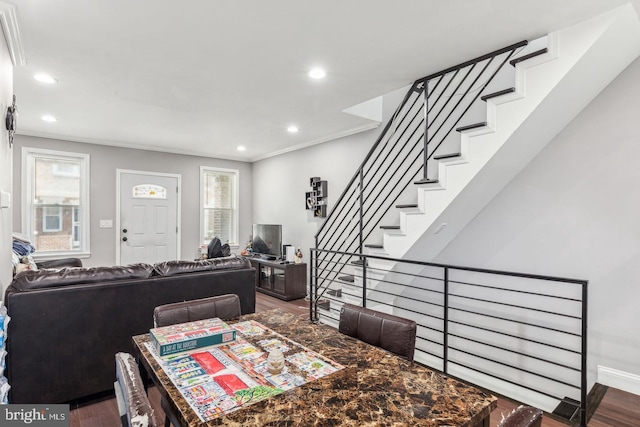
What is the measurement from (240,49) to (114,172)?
439cm

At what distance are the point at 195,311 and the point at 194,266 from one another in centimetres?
112

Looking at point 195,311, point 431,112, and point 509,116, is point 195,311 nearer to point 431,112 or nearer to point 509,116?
point 509,116

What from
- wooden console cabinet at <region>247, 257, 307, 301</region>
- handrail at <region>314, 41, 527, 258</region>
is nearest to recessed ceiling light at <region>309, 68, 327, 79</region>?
handrail at <region>314, 41, 527, 258</region>

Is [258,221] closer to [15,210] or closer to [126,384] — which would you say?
[15,210]

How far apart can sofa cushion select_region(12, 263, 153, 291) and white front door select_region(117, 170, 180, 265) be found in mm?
3679

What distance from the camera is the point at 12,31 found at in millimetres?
2205

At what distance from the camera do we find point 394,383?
1213 mm

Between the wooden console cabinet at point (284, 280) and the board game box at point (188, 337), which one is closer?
the board game box at point (188, 337)

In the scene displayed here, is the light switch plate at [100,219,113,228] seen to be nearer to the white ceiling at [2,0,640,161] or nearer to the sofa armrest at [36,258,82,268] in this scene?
the sofa armrest at [36,258,82,268]

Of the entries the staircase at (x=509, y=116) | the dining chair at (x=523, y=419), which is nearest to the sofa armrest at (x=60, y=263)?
the staircase at (x=509, y=116)

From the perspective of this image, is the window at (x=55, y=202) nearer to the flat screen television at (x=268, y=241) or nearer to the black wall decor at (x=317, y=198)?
the flat screen television at (x=268, y=241)

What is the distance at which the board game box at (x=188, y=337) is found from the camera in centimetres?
141

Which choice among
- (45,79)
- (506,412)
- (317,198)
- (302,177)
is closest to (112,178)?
(45,79)

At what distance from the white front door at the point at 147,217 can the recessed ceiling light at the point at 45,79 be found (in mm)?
2796
